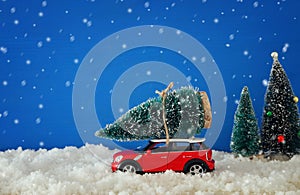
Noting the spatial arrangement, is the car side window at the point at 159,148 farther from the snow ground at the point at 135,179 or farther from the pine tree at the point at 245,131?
the pine tree at the point at 245,131

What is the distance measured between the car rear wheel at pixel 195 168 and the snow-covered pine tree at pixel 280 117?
96 centimetres

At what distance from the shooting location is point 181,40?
3.80 m

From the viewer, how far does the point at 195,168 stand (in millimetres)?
2861

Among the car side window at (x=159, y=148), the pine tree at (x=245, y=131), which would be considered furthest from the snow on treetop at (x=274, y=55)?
the car side window at (x=159, y=148)

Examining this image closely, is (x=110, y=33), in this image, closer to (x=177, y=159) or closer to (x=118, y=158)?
(x=118, y=158)

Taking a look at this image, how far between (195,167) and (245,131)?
0.85m

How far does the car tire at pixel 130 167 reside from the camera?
285cm

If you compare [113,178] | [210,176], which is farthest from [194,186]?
[113,178]

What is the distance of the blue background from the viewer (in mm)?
3814

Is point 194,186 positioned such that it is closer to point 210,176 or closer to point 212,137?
point 210,176

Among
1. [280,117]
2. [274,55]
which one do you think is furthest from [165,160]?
[274,55]

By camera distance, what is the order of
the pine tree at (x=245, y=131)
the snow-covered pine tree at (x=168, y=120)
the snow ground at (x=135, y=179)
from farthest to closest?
the pine tree at (x=245, y=131)
the snow-covered pine tree at (x=168, y=120)
the snow ground at (x=135, y=179)

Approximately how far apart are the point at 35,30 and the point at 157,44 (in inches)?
43.5

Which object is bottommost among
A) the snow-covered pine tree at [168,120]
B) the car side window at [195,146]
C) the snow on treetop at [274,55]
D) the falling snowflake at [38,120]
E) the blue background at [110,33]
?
the car side window at [195,146]
